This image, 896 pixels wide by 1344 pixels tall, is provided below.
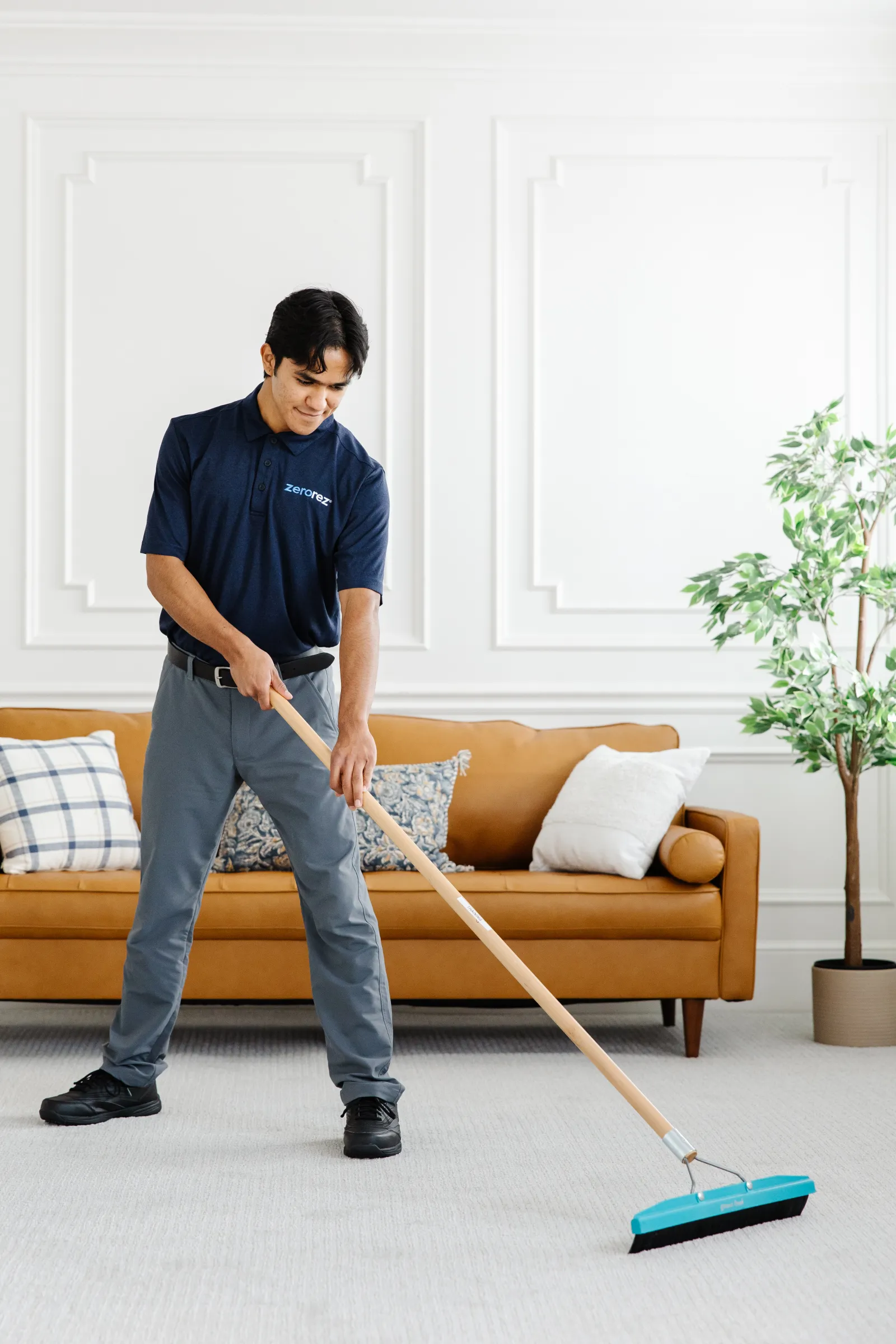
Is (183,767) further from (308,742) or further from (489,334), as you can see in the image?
(489,334)

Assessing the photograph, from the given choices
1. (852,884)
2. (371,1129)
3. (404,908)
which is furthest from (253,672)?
(852,884)

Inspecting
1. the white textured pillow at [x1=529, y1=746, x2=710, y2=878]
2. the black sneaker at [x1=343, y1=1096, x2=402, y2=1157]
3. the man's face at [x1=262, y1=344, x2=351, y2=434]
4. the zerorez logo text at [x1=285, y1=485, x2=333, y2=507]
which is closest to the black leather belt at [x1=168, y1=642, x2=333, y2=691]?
the zerorez logo text at [x1=285, y1=485, x2=333, y2=507]

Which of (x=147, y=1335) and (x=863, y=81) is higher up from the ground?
(x=863, y=81)

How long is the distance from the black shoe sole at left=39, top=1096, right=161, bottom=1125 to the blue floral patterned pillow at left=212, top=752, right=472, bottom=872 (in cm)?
79

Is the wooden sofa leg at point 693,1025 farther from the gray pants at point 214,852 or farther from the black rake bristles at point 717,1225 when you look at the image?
the black rake bristles at point 717,1225

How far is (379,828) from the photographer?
10.1 feet

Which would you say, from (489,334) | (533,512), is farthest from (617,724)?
(489,334)

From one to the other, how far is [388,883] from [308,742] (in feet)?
3.18

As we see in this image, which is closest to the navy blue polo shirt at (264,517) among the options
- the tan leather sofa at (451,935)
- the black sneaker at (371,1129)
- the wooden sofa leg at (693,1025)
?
the black sneaker at (371,1129)

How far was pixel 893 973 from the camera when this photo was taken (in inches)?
121

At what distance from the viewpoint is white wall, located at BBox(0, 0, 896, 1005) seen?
369 cm

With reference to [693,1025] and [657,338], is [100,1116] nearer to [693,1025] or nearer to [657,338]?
[693,1025]

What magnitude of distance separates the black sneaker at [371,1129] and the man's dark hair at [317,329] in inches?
49.8

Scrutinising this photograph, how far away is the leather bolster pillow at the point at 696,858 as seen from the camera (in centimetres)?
289
